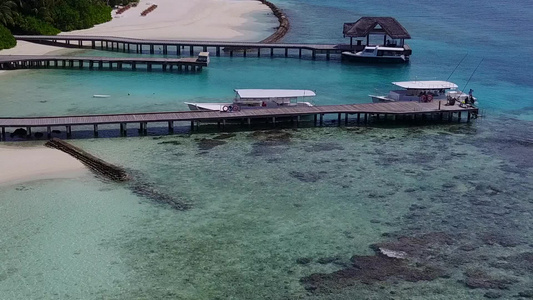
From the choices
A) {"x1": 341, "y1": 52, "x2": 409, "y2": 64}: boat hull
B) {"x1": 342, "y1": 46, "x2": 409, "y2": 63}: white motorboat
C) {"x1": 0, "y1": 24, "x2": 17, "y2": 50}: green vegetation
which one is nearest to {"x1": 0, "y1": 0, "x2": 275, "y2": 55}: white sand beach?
{"x1": 0, "y1": 24, "x2": 17, "y2": 50}: green vegetation

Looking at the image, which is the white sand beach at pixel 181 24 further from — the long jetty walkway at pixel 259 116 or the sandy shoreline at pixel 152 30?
the long jetty walkway at pixel 259 116

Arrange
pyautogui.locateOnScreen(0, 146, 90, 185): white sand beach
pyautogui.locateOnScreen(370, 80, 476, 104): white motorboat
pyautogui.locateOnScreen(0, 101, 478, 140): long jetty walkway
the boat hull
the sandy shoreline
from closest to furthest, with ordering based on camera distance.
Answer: pyautogui.locateOnScreen(0, 146, 90, 185): white sand beach
the sandy shoreline
pyautogui.locateOnScreen(0, 101, 478, 140): long jetty walkway
pyautogui.locateOnScreen(370, 80, 476, 104): white motorboat
the boat hull

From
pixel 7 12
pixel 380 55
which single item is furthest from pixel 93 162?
pixel 380 55

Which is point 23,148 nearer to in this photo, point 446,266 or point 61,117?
point 61,117

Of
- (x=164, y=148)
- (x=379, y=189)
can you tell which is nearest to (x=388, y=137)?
(x=379, y=189)

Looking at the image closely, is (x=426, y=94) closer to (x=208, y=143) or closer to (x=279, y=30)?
(x=208, y=143)

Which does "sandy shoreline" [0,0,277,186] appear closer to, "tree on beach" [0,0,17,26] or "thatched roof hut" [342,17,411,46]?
"tree on beach" [0,0,17,26]
